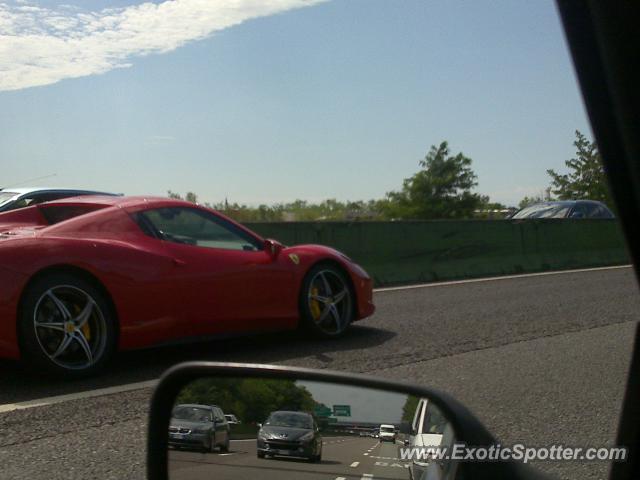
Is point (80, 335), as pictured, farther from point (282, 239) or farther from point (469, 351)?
point (282, 239)

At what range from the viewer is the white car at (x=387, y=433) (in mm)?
1577

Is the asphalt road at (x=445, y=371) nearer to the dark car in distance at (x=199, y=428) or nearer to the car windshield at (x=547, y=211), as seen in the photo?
the dark car in distance at (x=199, y=428)

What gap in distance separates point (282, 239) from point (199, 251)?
528 cm

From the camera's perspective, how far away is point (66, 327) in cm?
584

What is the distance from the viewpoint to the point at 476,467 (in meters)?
1.40

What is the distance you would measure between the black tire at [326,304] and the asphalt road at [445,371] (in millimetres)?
151

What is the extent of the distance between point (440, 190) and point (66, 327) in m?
50.4

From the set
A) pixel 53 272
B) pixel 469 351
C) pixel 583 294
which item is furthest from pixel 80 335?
pixel 583 294

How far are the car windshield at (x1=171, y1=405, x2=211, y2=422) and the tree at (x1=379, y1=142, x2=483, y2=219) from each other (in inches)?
2038

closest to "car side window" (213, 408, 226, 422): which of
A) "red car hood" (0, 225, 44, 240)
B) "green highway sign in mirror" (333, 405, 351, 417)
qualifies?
"green highway sign in mirror" (333, 405, 351, 417)

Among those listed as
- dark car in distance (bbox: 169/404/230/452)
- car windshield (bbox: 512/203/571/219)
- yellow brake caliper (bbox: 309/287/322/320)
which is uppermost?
dark car in distance (bbox: 169/404/230/452)

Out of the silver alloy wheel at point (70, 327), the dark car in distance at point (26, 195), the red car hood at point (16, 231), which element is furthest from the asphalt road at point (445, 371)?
the dark car in distance at point (26, 195)

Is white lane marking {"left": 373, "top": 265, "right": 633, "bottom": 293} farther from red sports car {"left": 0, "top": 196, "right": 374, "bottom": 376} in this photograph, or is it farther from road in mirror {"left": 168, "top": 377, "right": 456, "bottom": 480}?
road in mirror {"left": 168, "top": 377, "right": 456, "bottom": 480}

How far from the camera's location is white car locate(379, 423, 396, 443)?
1577 mm
